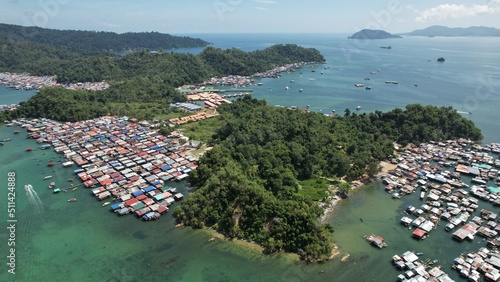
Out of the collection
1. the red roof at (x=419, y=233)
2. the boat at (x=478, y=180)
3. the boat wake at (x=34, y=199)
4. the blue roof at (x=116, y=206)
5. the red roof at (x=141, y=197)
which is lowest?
the red roof at (x=419, y=233)

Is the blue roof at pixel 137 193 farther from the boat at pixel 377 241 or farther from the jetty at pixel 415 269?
the jetty at pixel 415 269

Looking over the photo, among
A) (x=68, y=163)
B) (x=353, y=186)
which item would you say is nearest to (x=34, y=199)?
(x=68, y=163)

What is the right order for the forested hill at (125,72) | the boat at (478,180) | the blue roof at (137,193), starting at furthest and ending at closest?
the forested hill at (125,72) < the boat at (478,180) < the blue roof at (137,193)

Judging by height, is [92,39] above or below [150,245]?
above

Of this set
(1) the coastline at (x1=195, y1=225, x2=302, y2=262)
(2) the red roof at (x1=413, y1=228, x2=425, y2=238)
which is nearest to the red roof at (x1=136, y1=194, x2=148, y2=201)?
(1) the coastline at (x1=195, y1=225, x2=302, y2=262)

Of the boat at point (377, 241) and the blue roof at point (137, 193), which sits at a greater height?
the blue roof at point (137, 193)

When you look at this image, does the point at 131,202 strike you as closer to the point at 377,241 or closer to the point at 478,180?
the point at 377,241

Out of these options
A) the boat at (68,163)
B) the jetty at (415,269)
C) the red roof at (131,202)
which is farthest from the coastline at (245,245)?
the boat at (68,163)
